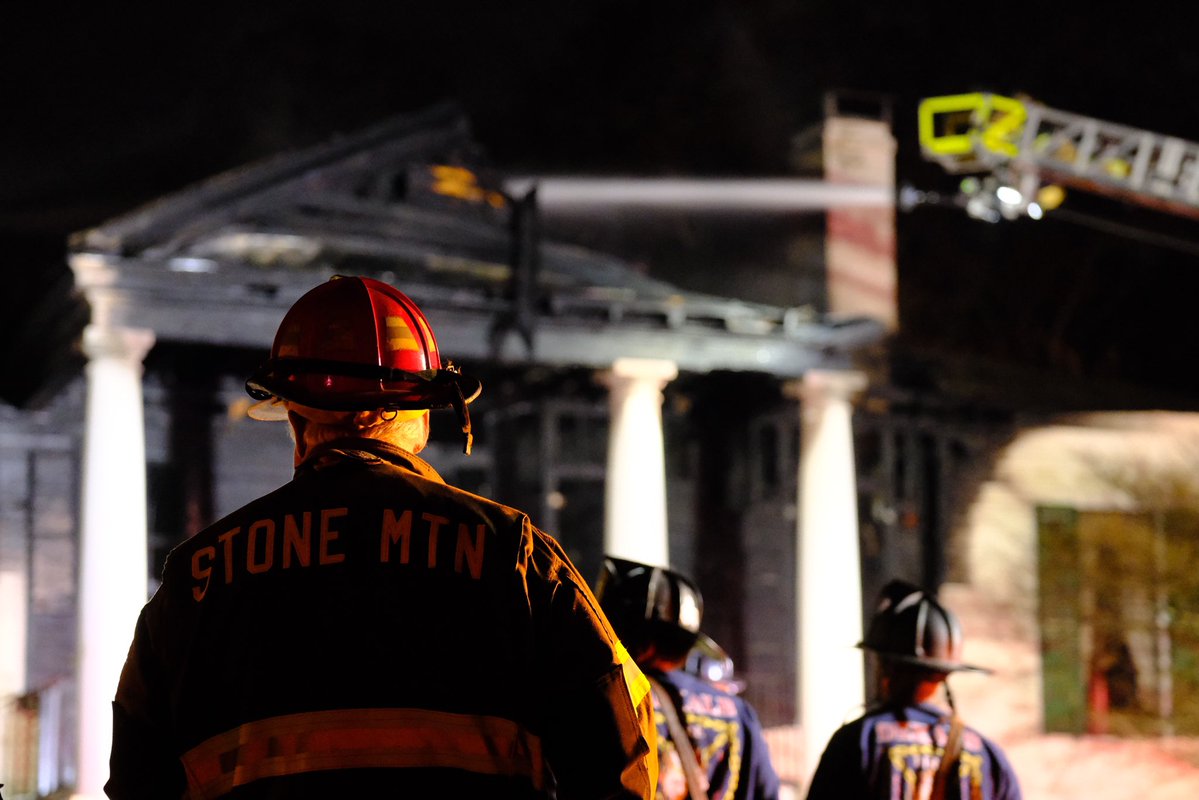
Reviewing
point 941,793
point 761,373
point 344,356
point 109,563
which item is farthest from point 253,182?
point 344,356

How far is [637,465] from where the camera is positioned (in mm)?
15023

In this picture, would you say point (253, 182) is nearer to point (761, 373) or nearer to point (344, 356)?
point (761, 373)

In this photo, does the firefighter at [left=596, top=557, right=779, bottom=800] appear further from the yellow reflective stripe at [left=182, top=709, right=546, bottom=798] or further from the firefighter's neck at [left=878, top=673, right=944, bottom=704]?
the yellow reflective stripe at [left=182, top=709, right=546, bottom=798]

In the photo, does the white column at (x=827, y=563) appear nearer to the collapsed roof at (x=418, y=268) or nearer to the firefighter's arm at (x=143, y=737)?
the collapsed roof at (x=418, y=268)

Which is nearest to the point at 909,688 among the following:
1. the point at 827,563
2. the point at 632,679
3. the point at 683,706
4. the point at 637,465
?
the point at 683,706

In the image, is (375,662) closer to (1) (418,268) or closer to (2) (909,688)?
(2) (909,688)

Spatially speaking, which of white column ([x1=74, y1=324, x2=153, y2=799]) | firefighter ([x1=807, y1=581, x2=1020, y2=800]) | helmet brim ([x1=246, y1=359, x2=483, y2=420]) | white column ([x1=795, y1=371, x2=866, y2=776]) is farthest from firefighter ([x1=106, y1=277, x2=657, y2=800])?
white column ([x1=795, y1=371, x2=866, y2=776])

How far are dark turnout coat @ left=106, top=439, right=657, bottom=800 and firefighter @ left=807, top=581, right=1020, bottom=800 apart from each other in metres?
3.21

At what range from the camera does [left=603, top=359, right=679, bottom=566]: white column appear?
15008 millimetres

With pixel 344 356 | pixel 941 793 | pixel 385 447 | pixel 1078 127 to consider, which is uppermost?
pixel 1078 127

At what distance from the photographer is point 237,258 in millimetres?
14438

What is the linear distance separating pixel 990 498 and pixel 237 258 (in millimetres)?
9912

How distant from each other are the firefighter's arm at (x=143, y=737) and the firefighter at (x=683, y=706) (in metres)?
3.13

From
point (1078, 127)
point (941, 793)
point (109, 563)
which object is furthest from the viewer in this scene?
point (1078, 127)
